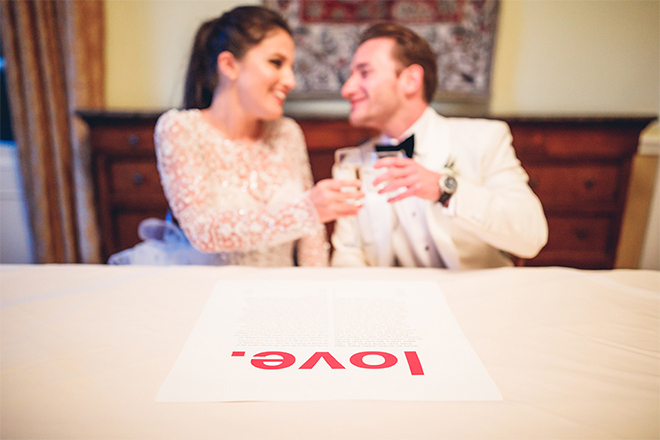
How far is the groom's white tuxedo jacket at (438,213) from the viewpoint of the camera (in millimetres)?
1232

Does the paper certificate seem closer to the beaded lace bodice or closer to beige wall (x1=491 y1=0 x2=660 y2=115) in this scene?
the beaded lace bodice

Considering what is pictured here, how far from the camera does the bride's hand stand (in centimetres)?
95

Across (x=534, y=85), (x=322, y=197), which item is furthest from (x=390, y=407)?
(x=534, y=85)

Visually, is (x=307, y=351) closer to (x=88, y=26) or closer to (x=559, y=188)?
(x=559, y=188)

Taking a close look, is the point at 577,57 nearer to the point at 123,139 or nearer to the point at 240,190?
the point at 240,190

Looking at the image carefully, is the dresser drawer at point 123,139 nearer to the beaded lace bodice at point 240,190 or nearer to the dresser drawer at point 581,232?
the beaded lace bodice at point 240,190

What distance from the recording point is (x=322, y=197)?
972mm

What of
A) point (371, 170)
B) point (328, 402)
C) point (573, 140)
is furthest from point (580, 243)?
point (328, 402)

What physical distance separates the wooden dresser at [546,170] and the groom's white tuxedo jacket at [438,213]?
0.80 meters

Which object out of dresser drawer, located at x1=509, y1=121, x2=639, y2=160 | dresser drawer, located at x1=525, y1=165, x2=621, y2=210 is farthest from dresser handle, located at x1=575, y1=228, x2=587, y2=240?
dresser drawer, located at x1=509, y1=121, x2=639, y2=160

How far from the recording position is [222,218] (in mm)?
1037

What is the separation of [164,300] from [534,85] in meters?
2.58

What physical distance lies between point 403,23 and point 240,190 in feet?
5.58

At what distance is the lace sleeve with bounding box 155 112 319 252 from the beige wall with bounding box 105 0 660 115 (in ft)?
5.16
